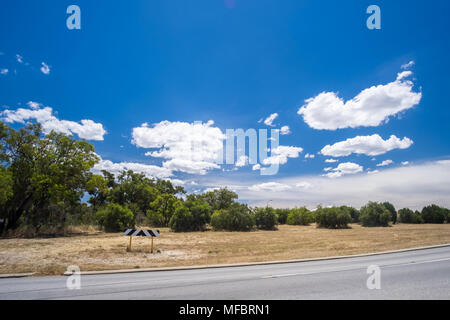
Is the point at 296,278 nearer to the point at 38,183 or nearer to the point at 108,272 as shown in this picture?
the point at 108,272

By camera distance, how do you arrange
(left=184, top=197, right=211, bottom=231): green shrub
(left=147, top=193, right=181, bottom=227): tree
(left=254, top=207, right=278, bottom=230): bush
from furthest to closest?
(left=147, top=193, right=181, bottom=227): tree → (left=254, top=207, right=278, bottom=230): bush → (left=184, top=197, right=211, bottom=231): green shrub

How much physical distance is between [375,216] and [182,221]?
41.1 metres

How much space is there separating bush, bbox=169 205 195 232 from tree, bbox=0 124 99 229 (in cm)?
1461

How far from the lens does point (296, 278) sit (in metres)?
7.17

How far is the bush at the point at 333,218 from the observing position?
44656 mm

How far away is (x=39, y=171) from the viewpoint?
2389 centimetres

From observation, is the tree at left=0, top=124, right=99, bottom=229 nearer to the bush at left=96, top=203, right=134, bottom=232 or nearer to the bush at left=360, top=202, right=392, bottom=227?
the bush at left=96, top=203, right=134, bottom=232

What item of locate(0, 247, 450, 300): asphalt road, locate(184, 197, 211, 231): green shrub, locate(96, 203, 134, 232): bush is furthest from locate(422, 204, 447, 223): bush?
locate(96, 203, 134, 232): bush

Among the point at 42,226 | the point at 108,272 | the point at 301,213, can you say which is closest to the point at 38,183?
the point at 42,226

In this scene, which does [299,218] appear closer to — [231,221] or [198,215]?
[231,221]

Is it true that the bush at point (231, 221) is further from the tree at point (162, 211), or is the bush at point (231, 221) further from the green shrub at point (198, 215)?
the tree at point (162, 211)

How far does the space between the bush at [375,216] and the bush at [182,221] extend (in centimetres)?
3840

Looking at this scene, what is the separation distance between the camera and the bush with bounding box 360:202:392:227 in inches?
1876
